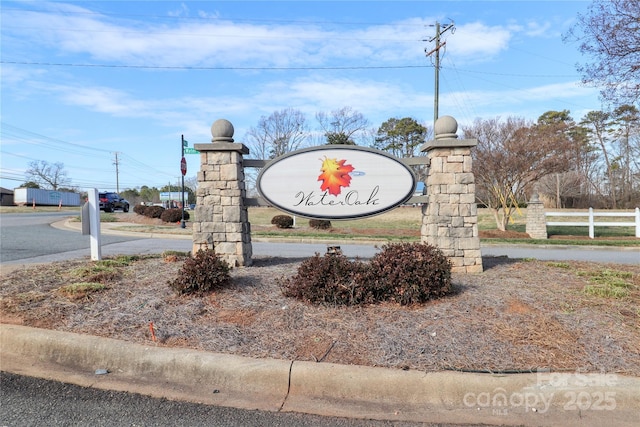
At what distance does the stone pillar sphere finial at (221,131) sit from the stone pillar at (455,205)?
10.8 feet

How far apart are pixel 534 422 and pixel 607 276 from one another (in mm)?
3902

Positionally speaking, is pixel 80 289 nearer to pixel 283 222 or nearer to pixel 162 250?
pixel 162 250

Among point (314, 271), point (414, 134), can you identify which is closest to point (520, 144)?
point (314, 271)

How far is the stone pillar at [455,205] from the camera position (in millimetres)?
6027

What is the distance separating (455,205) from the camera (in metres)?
6.05

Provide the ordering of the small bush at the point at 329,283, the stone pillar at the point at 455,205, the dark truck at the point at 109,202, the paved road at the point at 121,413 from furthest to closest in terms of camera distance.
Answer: the dark truck at the point at 109,202, the stone pillar at the point at 455,205, the small bush at the point at 329,283, the paved road at the point at 121,413

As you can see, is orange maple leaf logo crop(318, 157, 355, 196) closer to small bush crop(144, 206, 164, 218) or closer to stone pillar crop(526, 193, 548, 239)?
stone pillar crop(526, 193, 548, 239)

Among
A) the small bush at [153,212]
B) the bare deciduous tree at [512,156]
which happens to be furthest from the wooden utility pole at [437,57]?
the small bush at [153,212]

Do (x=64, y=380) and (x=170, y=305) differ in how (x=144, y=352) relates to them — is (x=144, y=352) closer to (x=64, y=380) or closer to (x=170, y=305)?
(x=64, y=380)

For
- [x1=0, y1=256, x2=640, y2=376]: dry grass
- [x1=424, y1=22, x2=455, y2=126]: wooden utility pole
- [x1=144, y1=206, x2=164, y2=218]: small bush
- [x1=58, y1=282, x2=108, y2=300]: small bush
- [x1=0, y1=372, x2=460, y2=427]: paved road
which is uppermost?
[x1=424, y1=22, x2=455, y2=126]: wooden utility pole

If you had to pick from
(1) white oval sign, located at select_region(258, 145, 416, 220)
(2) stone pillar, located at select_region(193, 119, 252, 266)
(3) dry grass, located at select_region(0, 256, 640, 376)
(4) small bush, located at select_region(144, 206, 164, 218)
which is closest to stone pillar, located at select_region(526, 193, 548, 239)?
(3) dry grass, located at select_region(0, 256, 640, 376)

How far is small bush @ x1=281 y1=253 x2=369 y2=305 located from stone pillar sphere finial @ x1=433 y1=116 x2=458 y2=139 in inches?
113

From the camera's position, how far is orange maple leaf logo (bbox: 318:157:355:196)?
6.37 m

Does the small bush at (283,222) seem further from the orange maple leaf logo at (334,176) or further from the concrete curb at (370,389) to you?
the concrete curb at (370,389)
